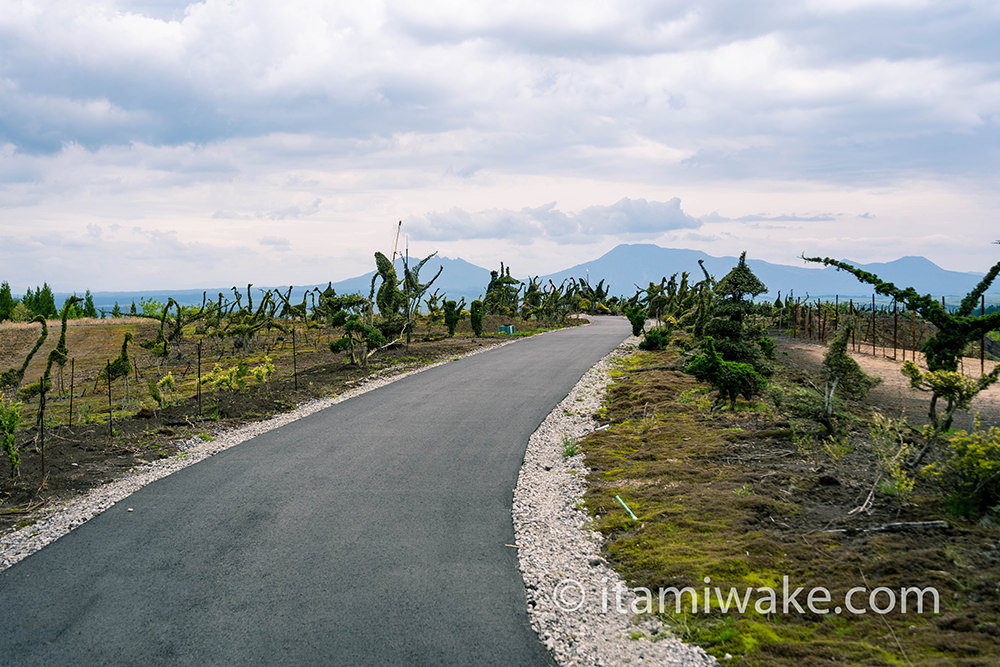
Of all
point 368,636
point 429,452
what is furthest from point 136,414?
point 368,636

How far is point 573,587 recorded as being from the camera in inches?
207

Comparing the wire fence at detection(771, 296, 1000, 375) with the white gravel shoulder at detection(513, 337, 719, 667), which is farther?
the wire fence at detection(771, 296, 1000, 375)

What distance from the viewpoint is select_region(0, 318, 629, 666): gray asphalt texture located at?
436cm

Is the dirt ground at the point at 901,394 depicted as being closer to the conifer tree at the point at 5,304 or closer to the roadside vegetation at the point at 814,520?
the roadside vegetation at the point at 814,520

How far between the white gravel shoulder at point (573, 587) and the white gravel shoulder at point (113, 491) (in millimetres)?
4895

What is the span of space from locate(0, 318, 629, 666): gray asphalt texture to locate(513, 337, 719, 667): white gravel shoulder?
0.18 m

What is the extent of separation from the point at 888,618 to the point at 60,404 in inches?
697

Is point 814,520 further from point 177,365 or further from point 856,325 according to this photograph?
point 856,325

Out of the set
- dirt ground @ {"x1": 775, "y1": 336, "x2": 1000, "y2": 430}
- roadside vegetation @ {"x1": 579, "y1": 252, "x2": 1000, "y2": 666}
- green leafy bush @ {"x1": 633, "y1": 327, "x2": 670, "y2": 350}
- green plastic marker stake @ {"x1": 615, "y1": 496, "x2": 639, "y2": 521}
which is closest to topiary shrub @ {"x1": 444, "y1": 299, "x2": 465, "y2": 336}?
green leafy bush @ {"x1": 633, "y1": 327, "x2": 670, "y2": 350}

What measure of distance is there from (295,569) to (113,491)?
3777mm

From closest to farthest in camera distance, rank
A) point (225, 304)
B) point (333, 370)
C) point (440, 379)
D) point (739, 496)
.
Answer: point (739, 496) < point (440, 379) < point (333, 370) < point (225, 304)

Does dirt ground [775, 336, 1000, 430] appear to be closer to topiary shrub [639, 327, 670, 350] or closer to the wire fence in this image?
the wire fence

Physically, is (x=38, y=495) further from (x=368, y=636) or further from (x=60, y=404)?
(x=60, y=404)

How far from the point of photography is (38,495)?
24.6 feet
